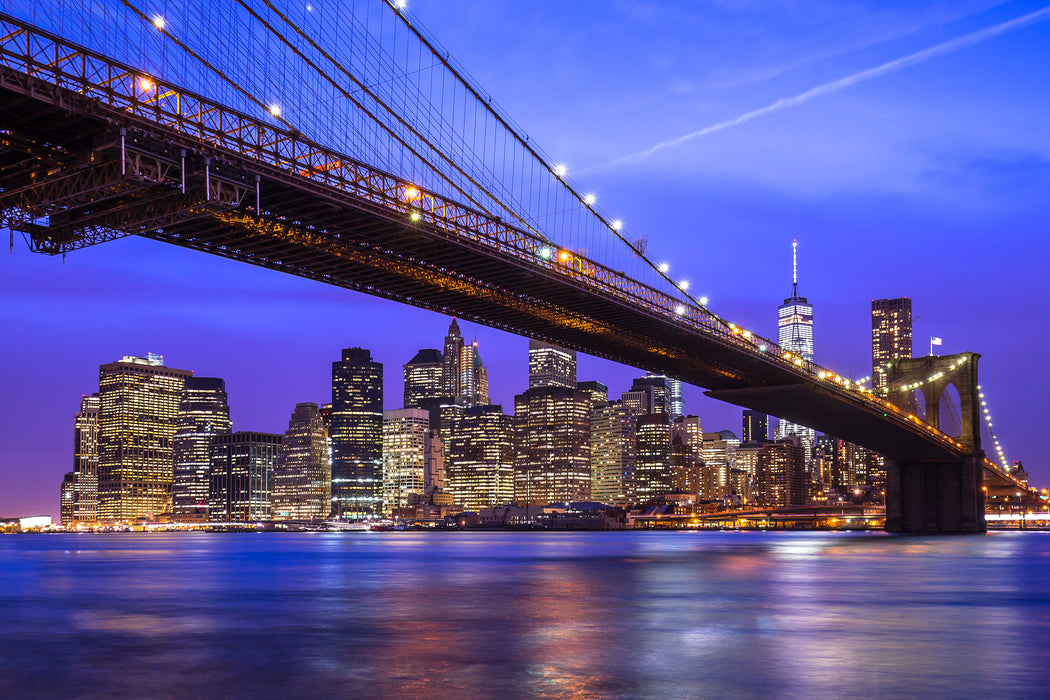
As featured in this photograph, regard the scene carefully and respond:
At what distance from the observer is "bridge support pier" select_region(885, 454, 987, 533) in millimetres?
100188

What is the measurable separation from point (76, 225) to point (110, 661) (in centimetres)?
2313

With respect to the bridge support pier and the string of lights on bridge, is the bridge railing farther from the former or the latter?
the bridge support pier

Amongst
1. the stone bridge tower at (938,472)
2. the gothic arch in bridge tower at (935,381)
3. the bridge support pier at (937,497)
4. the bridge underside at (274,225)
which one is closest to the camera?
the bridge underside at (274,225)

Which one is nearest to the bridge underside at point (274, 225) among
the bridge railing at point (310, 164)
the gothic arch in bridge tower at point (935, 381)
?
the bridge railing at point (310, 164)

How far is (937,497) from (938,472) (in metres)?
2.40

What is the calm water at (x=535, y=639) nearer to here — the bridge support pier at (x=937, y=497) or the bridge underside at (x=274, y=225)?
the bridge underside at (x=274, y=225)

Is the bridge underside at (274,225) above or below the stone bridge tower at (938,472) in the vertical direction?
above

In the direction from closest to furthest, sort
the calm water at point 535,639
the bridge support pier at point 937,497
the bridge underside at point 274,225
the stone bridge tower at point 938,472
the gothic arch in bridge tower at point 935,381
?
the calm water at point 535,639 < the bridge underside at point 274,225 < the bridge support pier at point 937,497 < the stone bridge tower at point 938,472 < the gothic arch in bridge tower at point 935,381

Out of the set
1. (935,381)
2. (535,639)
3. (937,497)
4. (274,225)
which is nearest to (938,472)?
(937,497)

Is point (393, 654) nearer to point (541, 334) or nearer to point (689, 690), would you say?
point (689, 690)

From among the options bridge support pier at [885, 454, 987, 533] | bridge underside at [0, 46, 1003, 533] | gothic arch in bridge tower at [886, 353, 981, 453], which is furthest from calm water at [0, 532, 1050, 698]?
gothic arch in bridge tower at [886, 353, 981, 453]

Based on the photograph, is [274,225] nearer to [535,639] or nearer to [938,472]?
[535,639]

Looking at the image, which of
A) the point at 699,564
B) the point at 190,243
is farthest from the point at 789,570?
the point at 190,243

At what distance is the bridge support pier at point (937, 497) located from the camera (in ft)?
329
